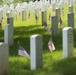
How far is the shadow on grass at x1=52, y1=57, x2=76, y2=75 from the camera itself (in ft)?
23.8

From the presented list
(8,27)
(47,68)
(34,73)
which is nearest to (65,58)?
(47,68)

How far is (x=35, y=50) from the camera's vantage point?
7.43 m

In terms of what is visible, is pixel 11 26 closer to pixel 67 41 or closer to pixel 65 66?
pixel 67 41

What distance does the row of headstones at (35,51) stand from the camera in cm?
659

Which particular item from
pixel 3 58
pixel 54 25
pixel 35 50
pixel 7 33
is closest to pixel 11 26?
pixel 7 33

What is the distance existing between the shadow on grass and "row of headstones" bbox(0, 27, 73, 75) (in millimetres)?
317

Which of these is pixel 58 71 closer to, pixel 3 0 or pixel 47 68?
pixel 47 68

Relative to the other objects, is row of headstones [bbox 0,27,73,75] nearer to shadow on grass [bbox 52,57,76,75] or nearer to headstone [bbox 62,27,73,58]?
headstone [bbox 62,27,73,58]

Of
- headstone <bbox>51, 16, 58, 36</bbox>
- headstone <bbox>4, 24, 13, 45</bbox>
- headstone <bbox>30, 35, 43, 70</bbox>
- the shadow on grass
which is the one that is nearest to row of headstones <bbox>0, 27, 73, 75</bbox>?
headstone <bbox>30, 35, 43, 70</bbox>

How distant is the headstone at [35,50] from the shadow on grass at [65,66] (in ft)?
1.37

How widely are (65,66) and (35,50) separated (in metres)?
0.85

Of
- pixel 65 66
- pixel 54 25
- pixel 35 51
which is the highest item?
pixel 35 51

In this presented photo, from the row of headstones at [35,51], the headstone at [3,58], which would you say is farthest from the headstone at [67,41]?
the headstone at [3,58]

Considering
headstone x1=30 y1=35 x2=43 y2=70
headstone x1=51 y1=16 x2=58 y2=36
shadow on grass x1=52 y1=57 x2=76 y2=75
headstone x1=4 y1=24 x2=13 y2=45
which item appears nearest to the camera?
shadow on grass x1=52 y1=57 x2=76 y2=75
